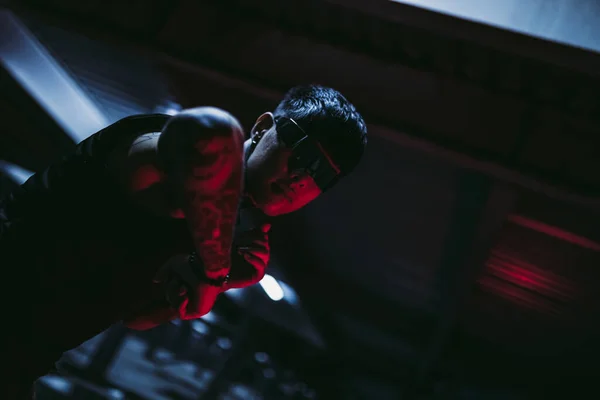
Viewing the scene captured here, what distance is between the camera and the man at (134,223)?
1.58 meters

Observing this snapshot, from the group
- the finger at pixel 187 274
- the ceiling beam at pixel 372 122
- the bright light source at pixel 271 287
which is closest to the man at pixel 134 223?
the finger at pixel 187 274

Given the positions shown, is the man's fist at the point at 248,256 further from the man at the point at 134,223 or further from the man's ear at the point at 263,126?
the man's ear at the point at 263,126

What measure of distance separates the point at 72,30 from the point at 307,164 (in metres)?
2.15

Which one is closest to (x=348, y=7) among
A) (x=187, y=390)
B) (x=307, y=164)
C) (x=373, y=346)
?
(x=307, y=164)

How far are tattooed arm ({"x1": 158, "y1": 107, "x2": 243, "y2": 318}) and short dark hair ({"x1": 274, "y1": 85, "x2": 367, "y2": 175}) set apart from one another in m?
0.46

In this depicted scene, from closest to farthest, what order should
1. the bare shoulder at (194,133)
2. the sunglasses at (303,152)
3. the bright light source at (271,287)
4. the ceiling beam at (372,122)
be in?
the bare shoulder at (194,133)
the sunglasses at (303,152)
the ceiling beam at (372,122)
the bright light source at (271,287)

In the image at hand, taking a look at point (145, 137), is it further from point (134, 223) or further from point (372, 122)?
point (372, 122)

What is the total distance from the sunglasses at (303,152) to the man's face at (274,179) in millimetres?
14

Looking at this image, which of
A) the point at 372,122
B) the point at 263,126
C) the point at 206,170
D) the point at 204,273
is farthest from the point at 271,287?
the point at 206,170

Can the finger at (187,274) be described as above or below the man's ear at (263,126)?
below

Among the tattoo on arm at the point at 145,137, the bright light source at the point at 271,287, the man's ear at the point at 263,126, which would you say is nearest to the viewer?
the tattoo on arm at the point at 145,137

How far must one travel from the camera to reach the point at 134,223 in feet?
5.72

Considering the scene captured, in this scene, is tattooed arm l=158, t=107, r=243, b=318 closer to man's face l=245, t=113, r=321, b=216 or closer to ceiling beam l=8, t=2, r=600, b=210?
man's face l=245, t=113, r=321, b=216

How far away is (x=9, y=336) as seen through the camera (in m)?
1.63
